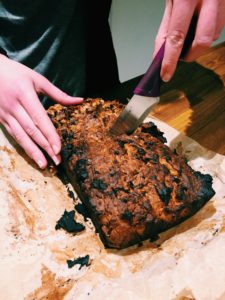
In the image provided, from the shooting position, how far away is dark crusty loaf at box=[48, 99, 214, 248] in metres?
1.40

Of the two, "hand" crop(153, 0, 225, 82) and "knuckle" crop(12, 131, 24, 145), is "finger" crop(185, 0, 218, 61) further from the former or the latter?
"knuckle" crop(12, 131, 24, 145)

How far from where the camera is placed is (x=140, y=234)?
55.6 inches

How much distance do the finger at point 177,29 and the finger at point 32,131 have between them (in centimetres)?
66

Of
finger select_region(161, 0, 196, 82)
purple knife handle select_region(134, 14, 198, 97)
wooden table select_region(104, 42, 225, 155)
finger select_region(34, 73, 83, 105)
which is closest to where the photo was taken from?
finger select_region(161, 0, 196, 82)

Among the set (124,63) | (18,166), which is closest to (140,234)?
(18,166)

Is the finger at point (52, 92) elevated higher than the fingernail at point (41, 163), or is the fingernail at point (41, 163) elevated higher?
the finger at point (52, 92)

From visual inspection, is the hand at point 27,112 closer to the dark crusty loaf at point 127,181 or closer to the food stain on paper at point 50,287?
the dark crusty loaf at point 127,181

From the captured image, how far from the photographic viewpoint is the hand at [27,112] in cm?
165

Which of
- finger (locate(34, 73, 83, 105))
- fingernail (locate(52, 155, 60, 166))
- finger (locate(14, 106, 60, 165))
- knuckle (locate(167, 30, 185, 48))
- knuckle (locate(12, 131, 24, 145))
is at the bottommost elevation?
knuckle (locate(12, 131, 24, 145))

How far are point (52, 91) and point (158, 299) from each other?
3.47 ft

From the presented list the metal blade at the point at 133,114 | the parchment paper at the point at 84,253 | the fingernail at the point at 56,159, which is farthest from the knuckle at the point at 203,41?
the fingernail at the point at 56,159

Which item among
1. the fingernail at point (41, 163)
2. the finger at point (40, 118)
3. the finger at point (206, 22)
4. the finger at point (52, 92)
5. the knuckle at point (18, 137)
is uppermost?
the finger at point (206, 22)

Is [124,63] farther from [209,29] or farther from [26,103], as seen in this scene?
[209,29]

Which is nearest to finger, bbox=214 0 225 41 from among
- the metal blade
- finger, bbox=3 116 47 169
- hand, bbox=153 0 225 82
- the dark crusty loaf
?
hand, bbox=153 0 225 82
